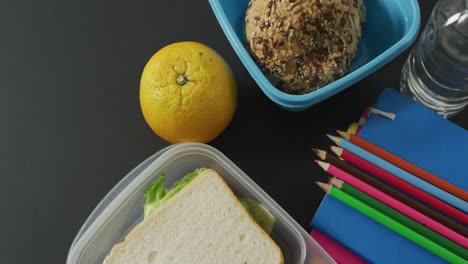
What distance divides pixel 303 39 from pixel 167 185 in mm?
243

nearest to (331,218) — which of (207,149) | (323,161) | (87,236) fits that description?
(323,161)

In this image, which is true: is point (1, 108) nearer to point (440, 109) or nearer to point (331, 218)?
point (331, 218)

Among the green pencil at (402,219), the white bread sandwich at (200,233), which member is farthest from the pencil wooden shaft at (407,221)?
the white bread sandwich at (200,233)

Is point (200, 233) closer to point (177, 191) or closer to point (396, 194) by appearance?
point (177, 191)

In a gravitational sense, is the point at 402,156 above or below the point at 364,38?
below

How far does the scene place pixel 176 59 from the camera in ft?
1.86

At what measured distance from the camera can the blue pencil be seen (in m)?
0.57

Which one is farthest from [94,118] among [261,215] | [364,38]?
[364,38]

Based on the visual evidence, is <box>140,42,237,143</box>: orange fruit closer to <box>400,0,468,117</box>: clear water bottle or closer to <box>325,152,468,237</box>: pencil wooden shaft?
<box>325,152,468,237</box>: pencil wooden shaft

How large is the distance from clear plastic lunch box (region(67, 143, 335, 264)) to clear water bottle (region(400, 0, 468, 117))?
25 centimetres

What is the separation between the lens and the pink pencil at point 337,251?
1.94 ft

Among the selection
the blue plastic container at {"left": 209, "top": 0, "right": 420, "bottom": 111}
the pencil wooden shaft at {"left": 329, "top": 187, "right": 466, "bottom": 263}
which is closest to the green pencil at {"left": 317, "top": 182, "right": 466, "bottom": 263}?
the pencil wooden shaft at {"left": 329, "top": 187, "right": 466, "bottom": 263}

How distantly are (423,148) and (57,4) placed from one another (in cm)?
54

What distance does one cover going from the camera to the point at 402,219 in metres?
0.57
